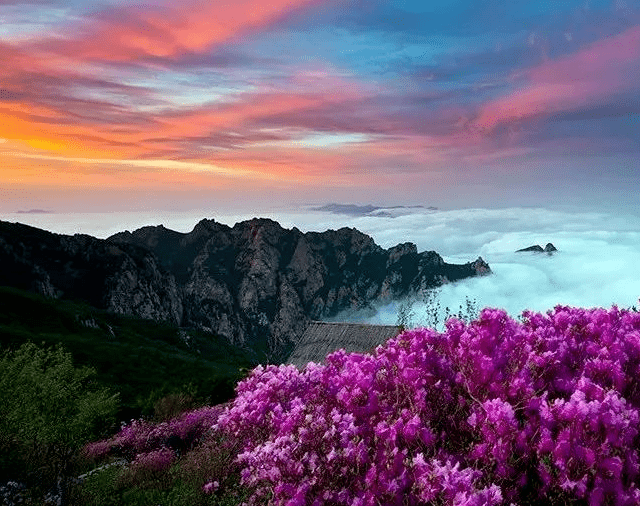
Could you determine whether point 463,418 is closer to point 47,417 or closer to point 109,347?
point 47,417

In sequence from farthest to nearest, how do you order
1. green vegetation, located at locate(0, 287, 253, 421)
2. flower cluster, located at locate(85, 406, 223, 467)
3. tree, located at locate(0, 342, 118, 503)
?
green vegetation, located at locate(0, 287, 253, 421) → flower cluster, located at locate(85, 406, 223, 467) → tree, located at locate(0, 342, 118, 503)

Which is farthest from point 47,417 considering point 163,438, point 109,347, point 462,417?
point 109,347

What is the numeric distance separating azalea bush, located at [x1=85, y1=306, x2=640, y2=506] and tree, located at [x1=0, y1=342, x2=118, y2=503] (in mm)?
10616

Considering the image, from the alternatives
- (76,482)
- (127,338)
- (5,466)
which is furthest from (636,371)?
(127,338)

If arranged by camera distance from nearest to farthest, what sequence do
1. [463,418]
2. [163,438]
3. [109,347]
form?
[463,418], [163,438], [109,347]

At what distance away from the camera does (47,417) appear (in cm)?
1684

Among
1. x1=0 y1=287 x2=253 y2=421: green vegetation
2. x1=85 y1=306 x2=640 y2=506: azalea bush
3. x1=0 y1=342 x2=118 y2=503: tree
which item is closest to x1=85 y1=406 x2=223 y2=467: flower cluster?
x1=0 y1=342 x2=118 y2=503: tree

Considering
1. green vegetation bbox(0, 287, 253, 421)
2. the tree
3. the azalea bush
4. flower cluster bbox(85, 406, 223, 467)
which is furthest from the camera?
green vegetation bbox(0, 287, 253, 421)

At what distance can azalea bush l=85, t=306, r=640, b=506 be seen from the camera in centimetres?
555

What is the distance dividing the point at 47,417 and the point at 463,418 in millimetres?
13788

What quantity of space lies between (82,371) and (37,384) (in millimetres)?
2085

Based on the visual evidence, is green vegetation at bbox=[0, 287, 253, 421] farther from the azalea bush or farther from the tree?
the azalea bush

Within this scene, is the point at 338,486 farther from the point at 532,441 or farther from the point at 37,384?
the point at 37,384

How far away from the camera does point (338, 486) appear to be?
250 inches
